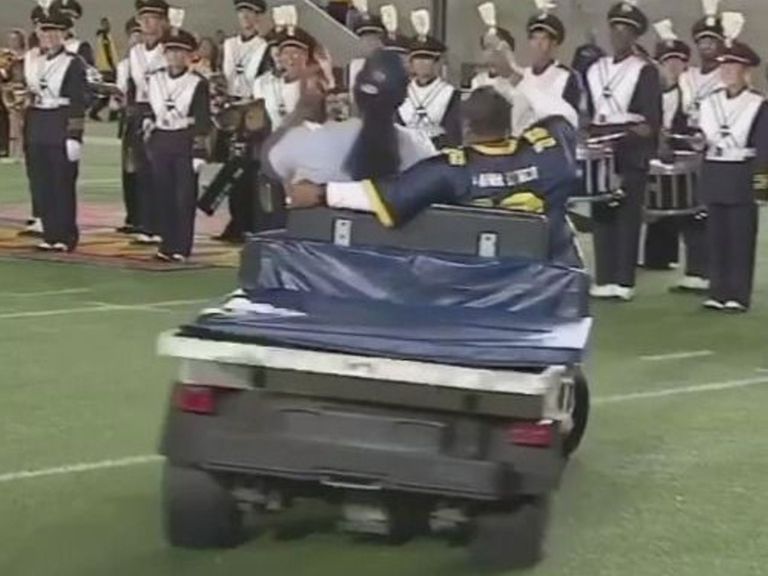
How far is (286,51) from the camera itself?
13.5 metres

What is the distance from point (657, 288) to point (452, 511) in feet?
25.7

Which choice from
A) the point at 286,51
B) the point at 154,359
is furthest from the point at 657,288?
the point at 154,359

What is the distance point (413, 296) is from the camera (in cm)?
684

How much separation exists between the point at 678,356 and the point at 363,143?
433 cm

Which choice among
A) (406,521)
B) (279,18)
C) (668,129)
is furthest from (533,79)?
(406,521)

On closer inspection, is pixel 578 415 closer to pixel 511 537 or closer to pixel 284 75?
pixel 511 537

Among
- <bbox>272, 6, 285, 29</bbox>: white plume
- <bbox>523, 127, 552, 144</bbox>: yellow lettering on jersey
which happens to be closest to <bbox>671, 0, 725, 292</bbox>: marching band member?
<bbox>272, 6, 285, 29</bbox>: white plume

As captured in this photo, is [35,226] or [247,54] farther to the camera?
[35,226]

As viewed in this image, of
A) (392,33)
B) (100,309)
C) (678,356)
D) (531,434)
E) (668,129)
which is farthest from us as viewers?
(392,33)

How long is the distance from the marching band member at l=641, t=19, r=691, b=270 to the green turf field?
6.06 feet

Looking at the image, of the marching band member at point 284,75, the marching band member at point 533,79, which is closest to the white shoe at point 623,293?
the marching band member at point 533,79

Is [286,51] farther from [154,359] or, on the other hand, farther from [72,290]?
[154,359]

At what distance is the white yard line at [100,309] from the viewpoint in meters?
11.7

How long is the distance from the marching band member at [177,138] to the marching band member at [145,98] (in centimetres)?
22
